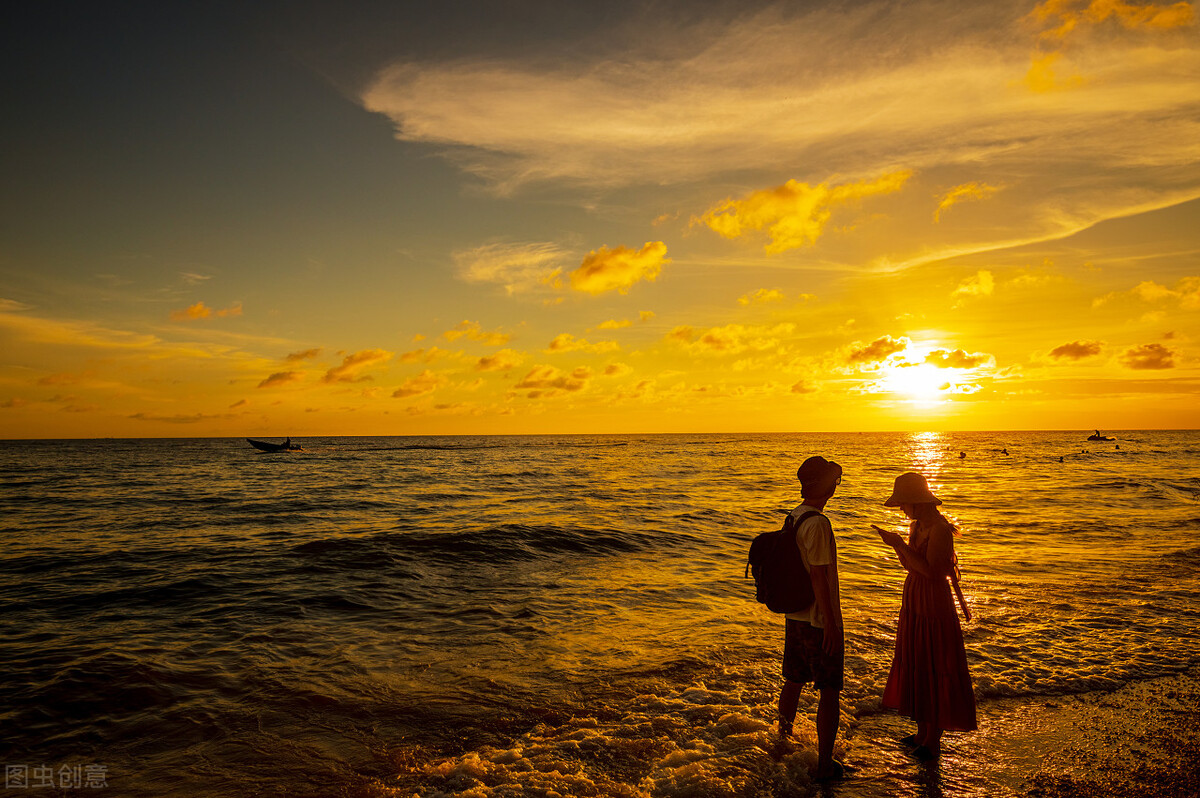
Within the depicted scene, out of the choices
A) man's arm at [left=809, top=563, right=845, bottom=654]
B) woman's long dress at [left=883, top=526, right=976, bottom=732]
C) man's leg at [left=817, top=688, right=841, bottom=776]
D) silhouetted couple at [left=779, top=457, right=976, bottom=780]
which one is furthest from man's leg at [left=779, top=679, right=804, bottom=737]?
woman's long dress at [left=883, top=526, right=976, bottom=732]

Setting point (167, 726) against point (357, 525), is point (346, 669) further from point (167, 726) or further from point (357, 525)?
point (357, 525)

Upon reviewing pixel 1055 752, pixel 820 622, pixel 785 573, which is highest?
pixel 785 573

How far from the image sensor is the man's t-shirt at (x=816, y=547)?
4.59 meters

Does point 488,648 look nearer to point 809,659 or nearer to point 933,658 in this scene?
point 809,659

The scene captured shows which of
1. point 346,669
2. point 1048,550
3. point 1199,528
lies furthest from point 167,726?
point 1199,528

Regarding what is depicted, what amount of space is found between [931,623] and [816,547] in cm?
130

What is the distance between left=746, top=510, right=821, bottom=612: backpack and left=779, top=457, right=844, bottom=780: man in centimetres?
5

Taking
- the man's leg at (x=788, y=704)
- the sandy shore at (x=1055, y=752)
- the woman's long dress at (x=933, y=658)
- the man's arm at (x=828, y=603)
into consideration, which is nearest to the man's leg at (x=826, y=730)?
the sandy shore at (x=1055, y=752)

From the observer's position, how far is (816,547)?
4.63 metres

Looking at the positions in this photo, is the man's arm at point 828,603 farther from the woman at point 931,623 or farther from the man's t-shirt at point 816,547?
the woman at point 931,623

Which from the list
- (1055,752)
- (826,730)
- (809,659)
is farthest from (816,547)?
(1055,752)

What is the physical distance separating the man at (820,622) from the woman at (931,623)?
60cm

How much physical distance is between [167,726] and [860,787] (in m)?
7.06

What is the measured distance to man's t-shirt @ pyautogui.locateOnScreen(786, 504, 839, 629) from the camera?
459 centimetres
